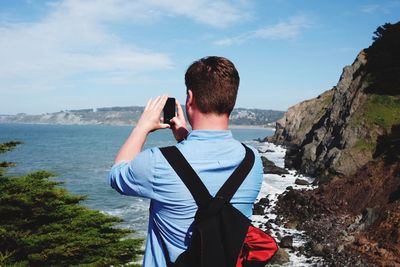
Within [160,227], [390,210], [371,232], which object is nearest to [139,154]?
[160,227]

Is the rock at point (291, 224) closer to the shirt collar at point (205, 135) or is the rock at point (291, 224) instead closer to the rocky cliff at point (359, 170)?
the rocky cliff at point (359, 170)

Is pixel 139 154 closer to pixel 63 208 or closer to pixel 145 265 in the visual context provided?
pixel 145 265

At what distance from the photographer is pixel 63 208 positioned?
12.6 metres

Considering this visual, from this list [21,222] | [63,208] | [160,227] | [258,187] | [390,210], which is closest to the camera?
[160,227]

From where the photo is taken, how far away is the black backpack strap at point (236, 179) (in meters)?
2.26

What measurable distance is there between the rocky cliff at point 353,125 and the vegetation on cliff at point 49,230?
29.1 m

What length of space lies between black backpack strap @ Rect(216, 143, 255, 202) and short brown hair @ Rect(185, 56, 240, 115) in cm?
34

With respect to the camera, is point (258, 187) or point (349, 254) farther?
point (349, 254)

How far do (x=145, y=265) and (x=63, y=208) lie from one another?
11060mm

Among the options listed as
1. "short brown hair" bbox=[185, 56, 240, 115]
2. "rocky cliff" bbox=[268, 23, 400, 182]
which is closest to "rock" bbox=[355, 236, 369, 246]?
"rocky cliff" bbox=[268, 23, 400, 182]

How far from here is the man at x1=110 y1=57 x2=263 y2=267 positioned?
2.19 meters

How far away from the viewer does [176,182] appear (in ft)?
7.14

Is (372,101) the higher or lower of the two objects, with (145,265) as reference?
higher

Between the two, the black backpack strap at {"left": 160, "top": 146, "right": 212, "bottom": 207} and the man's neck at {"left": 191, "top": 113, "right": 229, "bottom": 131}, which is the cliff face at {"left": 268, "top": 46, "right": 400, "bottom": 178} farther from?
the black backpack strap at {"left": 160, "top": 146, "right": 212, "bottom": 207}
